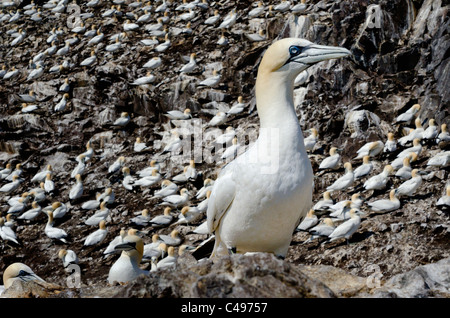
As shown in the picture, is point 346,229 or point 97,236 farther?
point 97,236

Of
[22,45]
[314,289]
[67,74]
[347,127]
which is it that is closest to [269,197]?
[314,289]

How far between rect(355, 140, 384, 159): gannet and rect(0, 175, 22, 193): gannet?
7891 millimetres

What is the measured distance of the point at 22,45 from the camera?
22.4 metres

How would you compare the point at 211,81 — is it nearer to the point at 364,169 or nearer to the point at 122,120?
the point at 122,120

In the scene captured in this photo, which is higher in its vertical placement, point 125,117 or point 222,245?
point 222,245

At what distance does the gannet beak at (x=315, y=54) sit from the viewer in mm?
4465

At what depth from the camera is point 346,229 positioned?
923cm

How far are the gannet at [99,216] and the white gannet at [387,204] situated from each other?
5309 mm

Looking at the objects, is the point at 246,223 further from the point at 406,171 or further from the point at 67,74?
the point at 67,74

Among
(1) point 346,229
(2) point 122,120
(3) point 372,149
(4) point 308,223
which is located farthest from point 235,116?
(1) point 346,229

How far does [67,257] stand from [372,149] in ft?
19.4

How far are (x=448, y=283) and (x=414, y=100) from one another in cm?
994

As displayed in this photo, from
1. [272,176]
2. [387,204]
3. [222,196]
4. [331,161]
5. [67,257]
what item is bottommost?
[67,257]

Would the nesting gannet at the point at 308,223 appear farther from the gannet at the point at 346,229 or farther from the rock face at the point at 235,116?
the gannet at the point at 346,229
